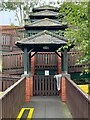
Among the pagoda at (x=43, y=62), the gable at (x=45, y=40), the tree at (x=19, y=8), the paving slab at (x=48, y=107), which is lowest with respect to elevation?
the paving slab at (x=48, y=107)

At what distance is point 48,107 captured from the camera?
1205 centimetres

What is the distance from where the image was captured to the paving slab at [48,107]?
1021 centimetres

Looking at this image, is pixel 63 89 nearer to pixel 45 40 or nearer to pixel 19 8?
pixel 45 40

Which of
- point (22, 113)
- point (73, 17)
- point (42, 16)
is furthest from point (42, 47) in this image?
point (42, 16)

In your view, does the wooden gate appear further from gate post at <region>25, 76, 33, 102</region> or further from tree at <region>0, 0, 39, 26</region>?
tree at <region>0, 0, 39, 26</region>

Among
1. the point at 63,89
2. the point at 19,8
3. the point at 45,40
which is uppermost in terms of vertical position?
the point at 19,8

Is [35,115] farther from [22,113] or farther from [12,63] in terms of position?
[12,63]

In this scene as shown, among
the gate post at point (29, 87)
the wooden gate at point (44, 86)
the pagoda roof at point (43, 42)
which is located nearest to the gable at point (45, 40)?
the pagoda roof at point (43, 42)

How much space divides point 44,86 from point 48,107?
339 centimetres

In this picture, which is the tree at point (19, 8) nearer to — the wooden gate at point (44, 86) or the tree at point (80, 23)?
the wooden gate at point (44, 86)

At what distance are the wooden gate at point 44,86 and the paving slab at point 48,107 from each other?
0.50 meters

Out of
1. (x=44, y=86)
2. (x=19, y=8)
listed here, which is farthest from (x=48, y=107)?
(x=19, y=8)

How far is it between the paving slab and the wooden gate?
19.9 inches

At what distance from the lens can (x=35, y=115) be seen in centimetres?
1020
